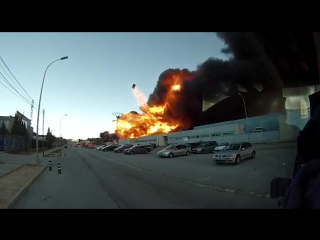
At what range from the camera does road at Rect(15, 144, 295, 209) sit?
1737 millimetres

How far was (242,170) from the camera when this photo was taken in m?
1.93

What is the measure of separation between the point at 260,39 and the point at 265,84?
1.29 ft

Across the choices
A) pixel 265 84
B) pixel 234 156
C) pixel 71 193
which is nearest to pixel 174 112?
pixel 234 156

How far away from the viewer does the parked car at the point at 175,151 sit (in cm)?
236

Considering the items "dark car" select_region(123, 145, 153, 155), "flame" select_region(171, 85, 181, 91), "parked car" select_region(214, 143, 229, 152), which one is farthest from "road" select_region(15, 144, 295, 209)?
"flame" select_region(171, 85, 181, 91)

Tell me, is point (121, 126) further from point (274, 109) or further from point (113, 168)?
point (274, 109)

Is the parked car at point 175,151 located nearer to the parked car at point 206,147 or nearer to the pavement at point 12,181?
the parked car at point 206,147

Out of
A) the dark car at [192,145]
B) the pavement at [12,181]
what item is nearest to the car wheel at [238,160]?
the dark car at [192,145]

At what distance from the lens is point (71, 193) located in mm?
1996

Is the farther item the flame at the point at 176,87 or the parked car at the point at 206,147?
the parked car at the point at 206,147

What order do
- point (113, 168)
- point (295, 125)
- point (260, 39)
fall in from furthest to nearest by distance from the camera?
point (113, 168)
point (295, 125)
point (260, 39)

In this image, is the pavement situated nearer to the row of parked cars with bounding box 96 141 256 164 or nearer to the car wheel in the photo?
the row of parked cars with bounding box 96 141 256 164

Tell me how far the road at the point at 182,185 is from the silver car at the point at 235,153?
5cm
